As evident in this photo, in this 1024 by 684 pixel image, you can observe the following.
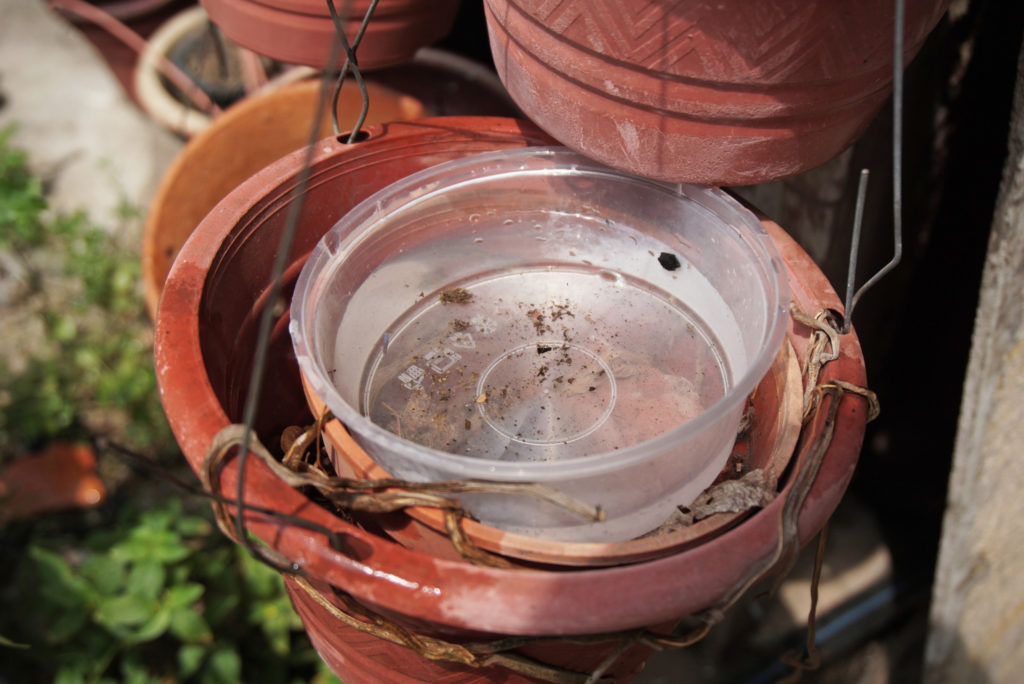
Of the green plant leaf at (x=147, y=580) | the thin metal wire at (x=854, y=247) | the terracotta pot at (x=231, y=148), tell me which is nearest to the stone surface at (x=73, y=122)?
the terracotta pot at (x=231, y=148)

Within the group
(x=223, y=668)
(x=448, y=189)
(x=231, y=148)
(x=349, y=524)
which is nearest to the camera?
(x=349, y=524)

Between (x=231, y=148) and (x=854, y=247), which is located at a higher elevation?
(x=854, y=247)

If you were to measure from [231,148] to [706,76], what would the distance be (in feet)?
3.46

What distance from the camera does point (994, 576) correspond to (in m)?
1.42

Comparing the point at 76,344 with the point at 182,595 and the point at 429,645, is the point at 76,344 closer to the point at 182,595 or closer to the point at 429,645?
the point at 182,595

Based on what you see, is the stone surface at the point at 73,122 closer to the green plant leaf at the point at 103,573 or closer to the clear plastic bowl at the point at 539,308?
the green plant leaf at the point at 103,573

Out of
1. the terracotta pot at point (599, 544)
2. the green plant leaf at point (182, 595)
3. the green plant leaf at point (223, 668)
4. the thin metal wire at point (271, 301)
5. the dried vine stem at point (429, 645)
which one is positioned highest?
the thin metal wire at point (271, 301)

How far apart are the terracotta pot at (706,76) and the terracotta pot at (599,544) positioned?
228mm

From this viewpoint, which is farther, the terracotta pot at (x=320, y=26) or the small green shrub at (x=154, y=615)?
the small green shrub at (x=154, y=615)

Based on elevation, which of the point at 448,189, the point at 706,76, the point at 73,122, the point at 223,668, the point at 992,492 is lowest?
the point at 223,668

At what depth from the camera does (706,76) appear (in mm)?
703

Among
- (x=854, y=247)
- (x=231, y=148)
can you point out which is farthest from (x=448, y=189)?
(x=231, y=148)

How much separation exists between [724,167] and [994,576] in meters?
1.06

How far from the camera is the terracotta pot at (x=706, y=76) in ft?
2.19
